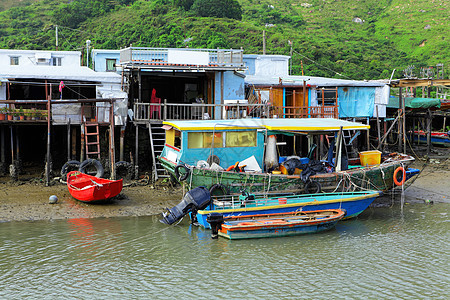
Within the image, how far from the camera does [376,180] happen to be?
18.5 meters

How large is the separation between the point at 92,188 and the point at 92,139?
18.8 feet

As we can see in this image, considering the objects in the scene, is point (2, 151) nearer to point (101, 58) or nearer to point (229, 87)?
point (229, 87)

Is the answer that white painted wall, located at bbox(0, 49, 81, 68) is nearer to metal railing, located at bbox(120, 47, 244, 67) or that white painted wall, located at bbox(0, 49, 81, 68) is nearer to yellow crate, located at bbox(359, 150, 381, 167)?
metal railing, located at bbox(120, 47, 244, 67)

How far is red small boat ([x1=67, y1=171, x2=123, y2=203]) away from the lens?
17.5 metres

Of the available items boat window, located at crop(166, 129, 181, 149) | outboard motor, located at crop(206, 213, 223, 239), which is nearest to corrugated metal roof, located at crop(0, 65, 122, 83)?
boat window, located at crop(166, 129, 181, 149)

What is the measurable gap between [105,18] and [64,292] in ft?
165

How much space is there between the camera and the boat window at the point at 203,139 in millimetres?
17562

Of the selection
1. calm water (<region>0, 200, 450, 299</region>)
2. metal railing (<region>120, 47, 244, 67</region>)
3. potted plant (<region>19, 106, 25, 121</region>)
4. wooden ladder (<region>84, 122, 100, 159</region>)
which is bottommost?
calm water (<region>0, 200, 450, 299</region>)

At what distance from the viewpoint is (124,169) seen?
2164 centimetres

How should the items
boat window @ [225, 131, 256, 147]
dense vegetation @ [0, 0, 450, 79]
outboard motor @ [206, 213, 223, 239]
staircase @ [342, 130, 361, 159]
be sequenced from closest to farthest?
1. outboard motor @ [206, 213, 223, 239]
2. boat window @ [225, 131, 256, 147]
3. staircase @ [342, 130, 361, 159]
4. dense vegetation @ [0, 0, 450, 79]

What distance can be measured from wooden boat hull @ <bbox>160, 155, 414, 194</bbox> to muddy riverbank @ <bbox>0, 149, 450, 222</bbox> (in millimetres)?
1504

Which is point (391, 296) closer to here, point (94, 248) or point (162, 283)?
point (162, 283)

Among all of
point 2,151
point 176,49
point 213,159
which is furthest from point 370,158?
point 2,151

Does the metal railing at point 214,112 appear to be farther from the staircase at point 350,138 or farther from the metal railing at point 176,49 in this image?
the staircase at point 350,138
